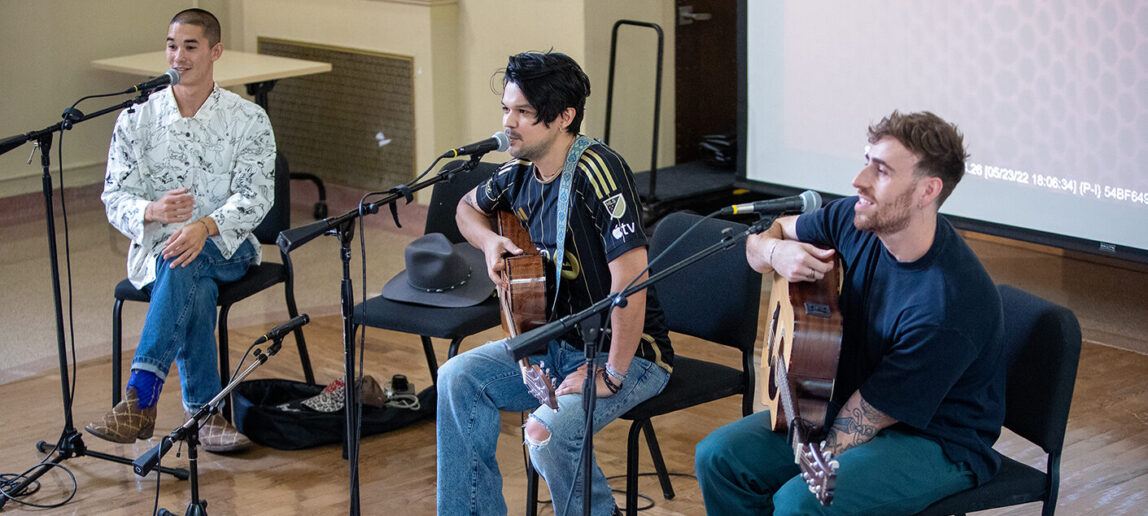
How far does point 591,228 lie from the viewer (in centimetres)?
262

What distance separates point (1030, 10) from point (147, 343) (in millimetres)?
3035

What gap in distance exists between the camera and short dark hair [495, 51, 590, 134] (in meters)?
2.60

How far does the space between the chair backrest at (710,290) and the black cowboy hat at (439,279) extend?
1.93ft

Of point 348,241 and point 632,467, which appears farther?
point 632,467

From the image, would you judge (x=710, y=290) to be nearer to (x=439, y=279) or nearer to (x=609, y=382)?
(x=609, y=382)

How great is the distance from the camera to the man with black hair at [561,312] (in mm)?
2529

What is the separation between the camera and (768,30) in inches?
194

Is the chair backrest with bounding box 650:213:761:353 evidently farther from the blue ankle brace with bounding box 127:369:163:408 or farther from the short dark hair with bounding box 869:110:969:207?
the blue ankle brace with bounding box 127:369:163:408

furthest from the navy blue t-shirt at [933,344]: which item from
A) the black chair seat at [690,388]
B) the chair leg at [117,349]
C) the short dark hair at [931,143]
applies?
the chair leg at [117,349]

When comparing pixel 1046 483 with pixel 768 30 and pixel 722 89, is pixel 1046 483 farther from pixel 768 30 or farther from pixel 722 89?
pixel 722 89

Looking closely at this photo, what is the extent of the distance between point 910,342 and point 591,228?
74 centimetres

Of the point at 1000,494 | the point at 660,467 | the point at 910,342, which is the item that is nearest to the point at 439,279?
the point at 660,467

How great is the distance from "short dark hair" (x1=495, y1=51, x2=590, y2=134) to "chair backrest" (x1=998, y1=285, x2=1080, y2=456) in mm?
976

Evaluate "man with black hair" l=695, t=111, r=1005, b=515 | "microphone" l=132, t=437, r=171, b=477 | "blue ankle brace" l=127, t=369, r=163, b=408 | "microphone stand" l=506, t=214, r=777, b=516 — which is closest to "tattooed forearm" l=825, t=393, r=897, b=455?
"man with black hair" l=695, t=111, r=1005, b=515
